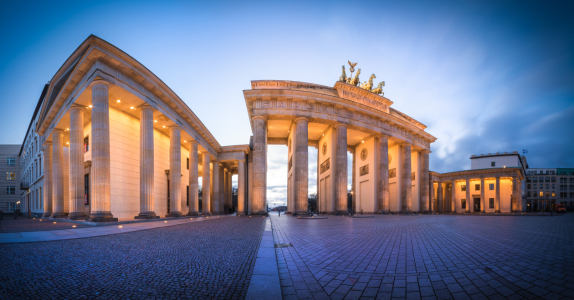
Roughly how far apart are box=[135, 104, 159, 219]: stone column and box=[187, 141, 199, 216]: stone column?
8209 mm

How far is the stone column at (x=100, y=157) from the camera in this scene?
14.0 meters

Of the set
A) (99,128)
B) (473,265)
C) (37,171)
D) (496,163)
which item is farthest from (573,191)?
(37,171)

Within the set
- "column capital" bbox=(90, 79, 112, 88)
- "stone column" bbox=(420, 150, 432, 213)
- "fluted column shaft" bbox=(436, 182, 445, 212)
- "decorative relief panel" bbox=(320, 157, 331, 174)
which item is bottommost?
"fluted column shaft" bbox=(436, 182, 445, 212)

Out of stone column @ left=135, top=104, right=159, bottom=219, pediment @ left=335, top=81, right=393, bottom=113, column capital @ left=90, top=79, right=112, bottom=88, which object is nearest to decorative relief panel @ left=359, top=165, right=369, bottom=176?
pediment @ left=335, top=81, right=393, bottom=113

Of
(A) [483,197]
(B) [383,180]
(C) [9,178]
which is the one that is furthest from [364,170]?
(C) [9,178]

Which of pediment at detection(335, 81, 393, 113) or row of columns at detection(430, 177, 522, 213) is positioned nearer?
pediment at detection(335, 81, 393, 113)

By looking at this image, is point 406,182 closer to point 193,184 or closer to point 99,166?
point 193,184

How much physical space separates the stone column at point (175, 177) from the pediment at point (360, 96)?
19869 mm

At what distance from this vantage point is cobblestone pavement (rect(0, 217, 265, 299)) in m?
3.18

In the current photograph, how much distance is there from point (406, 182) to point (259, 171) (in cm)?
2272

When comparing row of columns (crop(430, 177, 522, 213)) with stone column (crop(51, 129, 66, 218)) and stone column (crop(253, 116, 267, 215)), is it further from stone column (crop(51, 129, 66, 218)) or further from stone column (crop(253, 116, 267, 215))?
stone column (crop(51, 129, 66, 218))

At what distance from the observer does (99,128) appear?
14555 mm

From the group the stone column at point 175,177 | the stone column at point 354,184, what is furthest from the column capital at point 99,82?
the stone column at point 354,184

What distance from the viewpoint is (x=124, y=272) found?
4.13 metres
